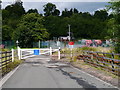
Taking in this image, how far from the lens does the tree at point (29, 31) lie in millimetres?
63219

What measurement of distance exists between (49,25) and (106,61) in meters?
94.3

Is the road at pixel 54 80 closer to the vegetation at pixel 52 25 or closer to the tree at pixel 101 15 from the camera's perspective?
the vegetation at pixel 52 25

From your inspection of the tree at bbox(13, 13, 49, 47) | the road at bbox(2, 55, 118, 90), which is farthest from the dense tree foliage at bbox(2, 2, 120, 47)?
the road at bbox(2, 55, 118, 90)

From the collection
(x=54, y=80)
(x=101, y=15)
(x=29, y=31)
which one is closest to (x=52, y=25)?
(x=29, y=31)

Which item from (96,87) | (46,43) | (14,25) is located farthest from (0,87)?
(14,25)

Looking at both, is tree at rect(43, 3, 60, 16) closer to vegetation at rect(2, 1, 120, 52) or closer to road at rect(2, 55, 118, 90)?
vegetation at rect(2, 1, 120, 52)

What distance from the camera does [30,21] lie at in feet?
224

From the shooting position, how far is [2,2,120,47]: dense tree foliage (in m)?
63.3

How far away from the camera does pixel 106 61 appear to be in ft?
46.3

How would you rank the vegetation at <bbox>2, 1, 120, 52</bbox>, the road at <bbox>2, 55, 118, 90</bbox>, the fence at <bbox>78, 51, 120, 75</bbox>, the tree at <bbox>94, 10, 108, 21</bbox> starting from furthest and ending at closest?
the tree at <bbox>94, 10, 108, 21</bbox>, the vegetation at <bbox>2, 1, 120, 52</bbox>, the fence at <bbox>78, 51, 120, 75</bbox>, the road at <bbox>2, 55, 118, 90</bbox>

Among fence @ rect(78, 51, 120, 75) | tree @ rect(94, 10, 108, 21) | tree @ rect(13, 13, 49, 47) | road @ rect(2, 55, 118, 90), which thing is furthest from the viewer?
tree @ rect(94, 10, 108, 21)

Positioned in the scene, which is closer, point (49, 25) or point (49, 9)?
point (49, 25)

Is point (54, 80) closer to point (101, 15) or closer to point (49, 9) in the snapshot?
point (101, 15)

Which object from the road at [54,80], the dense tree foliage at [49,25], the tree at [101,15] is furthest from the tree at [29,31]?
the tree at [101,15]
